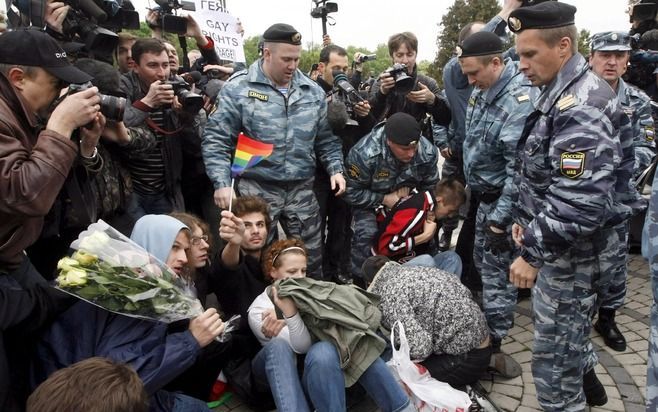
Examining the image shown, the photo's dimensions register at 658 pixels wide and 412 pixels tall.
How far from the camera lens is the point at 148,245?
2.59 metres

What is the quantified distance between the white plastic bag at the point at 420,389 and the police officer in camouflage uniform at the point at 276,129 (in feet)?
4.90

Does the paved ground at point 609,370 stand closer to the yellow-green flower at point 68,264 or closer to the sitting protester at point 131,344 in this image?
the sitting protester at point 131,344

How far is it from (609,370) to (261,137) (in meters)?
2.91

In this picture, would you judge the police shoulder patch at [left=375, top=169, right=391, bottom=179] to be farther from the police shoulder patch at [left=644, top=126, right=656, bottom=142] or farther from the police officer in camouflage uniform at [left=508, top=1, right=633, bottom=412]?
the police shoulder patch at [left=644, top=126, right=656, bottom=142]

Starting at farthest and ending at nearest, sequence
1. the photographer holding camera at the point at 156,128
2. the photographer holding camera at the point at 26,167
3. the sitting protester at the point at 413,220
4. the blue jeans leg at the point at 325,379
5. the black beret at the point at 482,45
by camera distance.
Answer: the sitting protester at the point at 413,220 → the photographer holding camera at the point at 156,128 → the black beret at the point at 482,45 → the blue jeans leg at the point at 325,379 → the photographer holding camera at the point at 26,167

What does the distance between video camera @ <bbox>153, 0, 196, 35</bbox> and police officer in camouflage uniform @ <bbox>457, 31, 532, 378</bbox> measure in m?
2.55

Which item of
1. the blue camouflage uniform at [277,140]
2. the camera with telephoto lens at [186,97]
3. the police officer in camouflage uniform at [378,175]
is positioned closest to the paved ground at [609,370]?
the police officer in camouflage uniform at [378,175]

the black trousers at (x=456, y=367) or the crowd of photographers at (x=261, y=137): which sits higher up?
the crowd of photographers at (x=261, y=137)

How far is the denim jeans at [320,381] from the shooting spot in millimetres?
2635

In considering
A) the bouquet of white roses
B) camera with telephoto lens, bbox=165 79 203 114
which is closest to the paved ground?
the bouquet of white roses

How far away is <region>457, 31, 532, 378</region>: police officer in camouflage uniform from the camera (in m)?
3.39

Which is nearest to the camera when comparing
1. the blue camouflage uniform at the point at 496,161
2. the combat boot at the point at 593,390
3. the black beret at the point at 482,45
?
the combat boot at the point at 593,390

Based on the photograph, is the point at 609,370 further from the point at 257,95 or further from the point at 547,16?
the point at 257,95

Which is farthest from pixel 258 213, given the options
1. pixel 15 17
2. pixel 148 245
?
pixel 15 17
